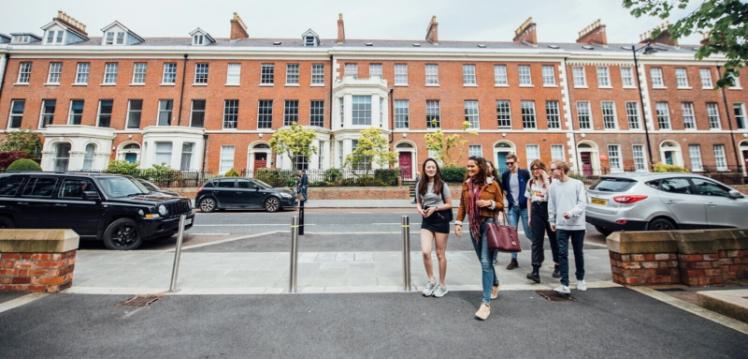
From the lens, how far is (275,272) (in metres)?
4.81

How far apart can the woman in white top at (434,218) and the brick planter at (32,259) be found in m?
4.78

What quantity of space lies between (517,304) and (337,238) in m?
4.98

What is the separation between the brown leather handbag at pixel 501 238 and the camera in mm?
3207

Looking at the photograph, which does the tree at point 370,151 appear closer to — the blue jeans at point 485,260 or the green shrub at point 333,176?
the green shrub at point 333,176

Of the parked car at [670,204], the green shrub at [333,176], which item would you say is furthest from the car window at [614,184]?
the green shrub at [333,176]

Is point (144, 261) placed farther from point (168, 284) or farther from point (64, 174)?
point (64, 174)

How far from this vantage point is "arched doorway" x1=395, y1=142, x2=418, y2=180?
23.6 metres

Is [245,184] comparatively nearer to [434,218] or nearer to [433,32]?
[434,218]

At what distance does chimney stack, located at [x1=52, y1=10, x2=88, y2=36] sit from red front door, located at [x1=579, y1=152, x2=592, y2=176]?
46.3 m

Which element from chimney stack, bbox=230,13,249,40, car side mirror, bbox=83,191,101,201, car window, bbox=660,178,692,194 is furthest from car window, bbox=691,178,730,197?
chimney stack, bbox=230,13,249,40

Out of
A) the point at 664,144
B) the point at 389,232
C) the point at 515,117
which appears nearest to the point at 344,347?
the point at 389,232

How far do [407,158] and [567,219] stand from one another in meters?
20.1

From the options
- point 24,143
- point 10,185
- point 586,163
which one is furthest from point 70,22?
point 586,163

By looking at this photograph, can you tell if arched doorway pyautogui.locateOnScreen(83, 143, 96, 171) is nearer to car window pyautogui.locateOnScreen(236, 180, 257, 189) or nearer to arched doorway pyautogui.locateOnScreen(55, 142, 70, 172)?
arched doorway pyautogui.locateOnScreen(55, 142, 70, 172)
